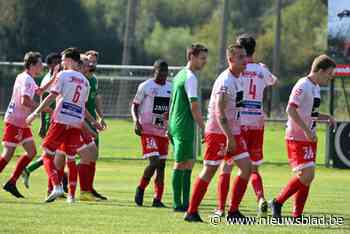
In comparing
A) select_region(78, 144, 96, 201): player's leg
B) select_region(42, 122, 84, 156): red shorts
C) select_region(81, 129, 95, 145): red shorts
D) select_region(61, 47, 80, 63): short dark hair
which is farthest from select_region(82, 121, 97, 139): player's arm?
select_region(61, 47, 80, 63): short dark hair

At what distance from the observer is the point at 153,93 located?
17594 millimetres

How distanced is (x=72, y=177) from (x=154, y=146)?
141cm

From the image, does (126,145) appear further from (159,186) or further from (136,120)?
(159,186)

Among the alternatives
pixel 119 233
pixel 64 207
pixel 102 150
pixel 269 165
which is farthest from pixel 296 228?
pixel 102 150

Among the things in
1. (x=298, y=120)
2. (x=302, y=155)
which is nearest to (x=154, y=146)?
(x=302, y=155)

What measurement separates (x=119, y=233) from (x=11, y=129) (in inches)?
245

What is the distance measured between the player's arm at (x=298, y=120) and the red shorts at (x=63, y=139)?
3.61m

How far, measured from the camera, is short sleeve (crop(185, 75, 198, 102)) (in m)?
14.7

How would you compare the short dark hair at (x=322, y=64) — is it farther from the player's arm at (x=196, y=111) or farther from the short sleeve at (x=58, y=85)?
the short sleeve at (x=58, y=85)

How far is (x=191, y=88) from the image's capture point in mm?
14758

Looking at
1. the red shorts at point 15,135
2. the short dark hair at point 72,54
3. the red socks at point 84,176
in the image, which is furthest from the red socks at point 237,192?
the red shorts at point 15,135

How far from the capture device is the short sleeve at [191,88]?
48.1ft

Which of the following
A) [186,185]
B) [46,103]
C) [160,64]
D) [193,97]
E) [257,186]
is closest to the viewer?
[193,97]

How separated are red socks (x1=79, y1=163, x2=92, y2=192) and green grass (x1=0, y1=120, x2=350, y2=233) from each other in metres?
0.43
